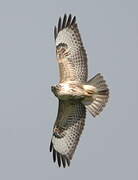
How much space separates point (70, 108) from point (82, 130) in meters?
0.45

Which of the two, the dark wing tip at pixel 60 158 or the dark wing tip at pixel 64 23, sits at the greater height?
the dark wing tip at pixel 64 23

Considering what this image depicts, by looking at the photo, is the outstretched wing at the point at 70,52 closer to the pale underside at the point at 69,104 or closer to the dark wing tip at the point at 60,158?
the pale underside at the point at 69,104

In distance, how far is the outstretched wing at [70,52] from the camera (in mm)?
10617

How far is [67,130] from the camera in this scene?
10.8 metres

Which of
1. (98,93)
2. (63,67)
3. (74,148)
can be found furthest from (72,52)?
(74,148)

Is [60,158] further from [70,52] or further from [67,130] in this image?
[70,52]

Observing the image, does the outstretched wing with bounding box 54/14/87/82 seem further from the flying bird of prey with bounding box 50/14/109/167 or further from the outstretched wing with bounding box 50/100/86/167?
the outstretched wing with bounding box 50/100/86/167

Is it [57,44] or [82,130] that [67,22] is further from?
[82,130]

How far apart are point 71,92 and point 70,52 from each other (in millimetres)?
1090

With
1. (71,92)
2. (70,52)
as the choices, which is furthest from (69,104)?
(70,52)

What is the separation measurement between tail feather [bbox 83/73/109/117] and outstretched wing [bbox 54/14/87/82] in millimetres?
285

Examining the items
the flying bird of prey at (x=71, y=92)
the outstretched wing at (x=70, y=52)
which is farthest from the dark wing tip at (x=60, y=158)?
the outstretched wing at (x=70, y=52)

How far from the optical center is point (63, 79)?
1060cm

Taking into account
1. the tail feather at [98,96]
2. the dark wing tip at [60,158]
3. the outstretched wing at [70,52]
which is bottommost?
the dark wing tip at [60,158]
